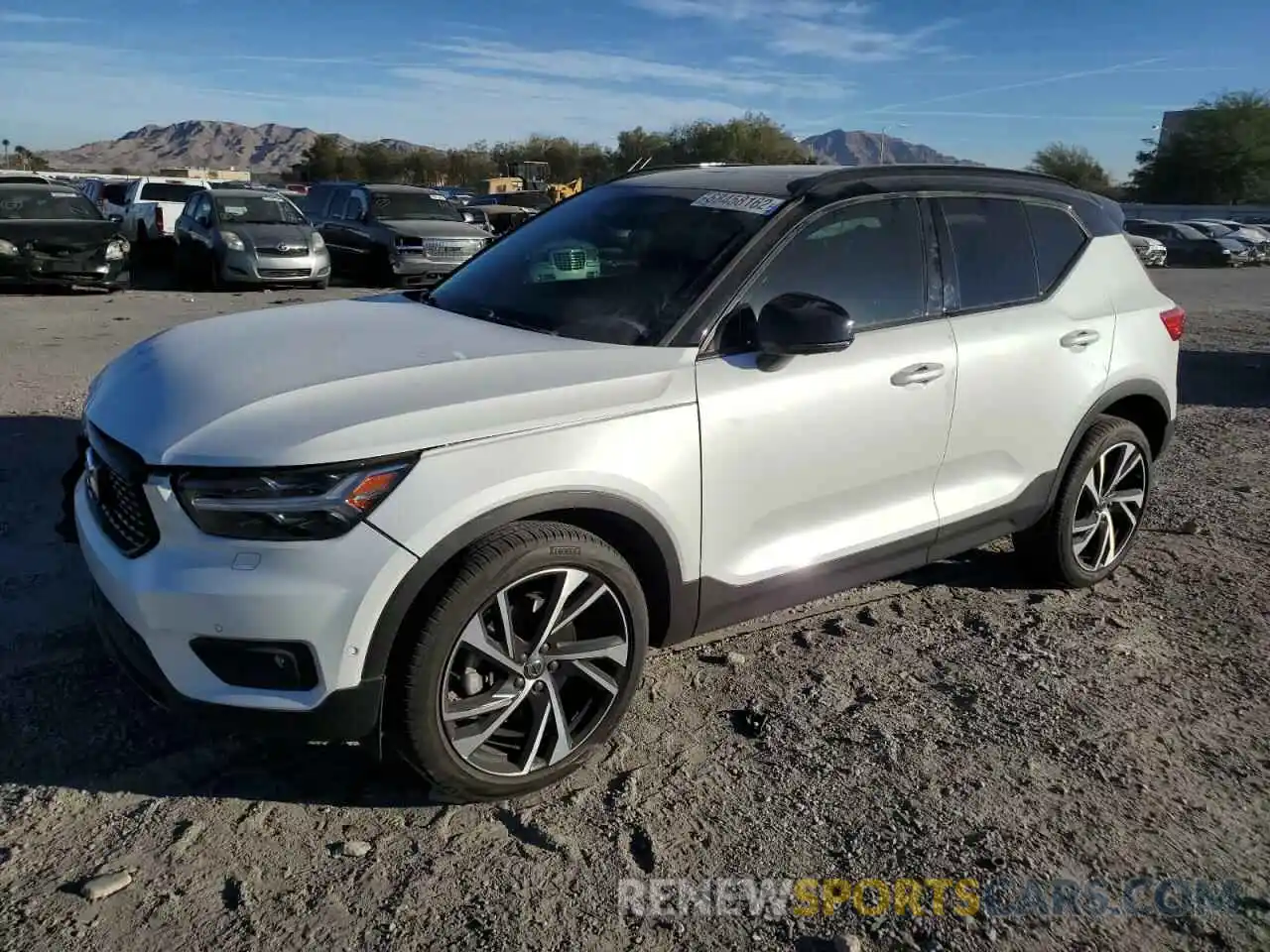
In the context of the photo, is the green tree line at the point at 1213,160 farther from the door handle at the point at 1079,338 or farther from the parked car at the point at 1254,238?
the door handle at the point at 1079,338

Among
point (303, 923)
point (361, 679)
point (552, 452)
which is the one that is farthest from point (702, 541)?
point (303, 923)

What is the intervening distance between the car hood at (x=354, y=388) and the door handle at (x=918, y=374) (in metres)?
0.86

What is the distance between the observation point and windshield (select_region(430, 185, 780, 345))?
335cm

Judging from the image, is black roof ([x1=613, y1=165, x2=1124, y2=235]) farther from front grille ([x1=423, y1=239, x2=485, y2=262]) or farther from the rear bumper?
front grille ([x1=423, y1=239, x2=485, y2=262])

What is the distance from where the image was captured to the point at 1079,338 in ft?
13.8

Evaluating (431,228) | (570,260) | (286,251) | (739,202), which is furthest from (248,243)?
(739,202)

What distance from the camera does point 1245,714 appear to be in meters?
3.54

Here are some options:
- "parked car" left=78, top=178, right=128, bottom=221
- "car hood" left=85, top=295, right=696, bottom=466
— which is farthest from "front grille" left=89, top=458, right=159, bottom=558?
"parked car" left=78, top=178, right=128, bottom=221

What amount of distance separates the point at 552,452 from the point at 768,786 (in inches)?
47.6

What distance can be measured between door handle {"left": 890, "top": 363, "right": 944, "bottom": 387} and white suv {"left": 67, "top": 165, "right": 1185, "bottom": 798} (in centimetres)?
2

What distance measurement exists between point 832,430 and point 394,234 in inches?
536

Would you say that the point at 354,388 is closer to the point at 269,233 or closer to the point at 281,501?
the point at 281,501

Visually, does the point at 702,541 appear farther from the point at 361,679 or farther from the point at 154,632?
the point at 154,632

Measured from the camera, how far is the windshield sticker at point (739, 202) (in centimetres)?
350
